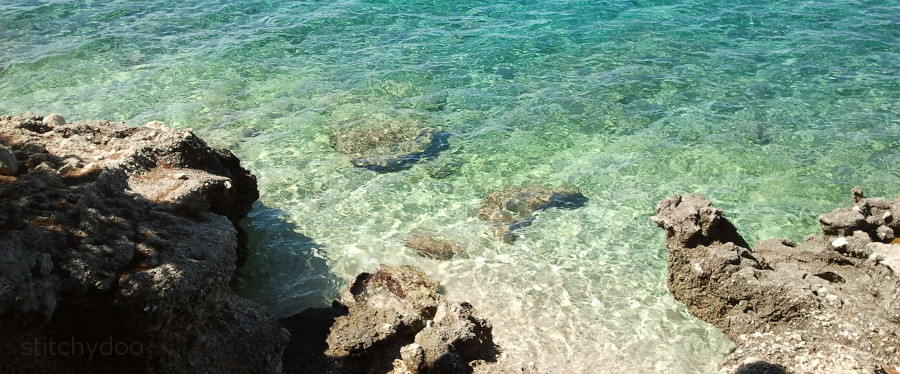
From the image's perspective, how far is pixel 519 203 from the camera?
10.9m

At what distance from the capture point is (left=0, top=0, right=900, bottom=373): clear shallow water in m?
8.99

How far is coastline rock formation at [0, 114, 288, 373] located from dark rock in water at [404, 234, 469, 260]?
3034mm

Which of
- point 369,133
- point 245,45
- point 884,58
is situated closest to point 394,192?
point 369,133

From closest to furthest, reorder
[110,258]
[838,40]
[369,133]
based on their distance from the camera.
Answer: [110,258] < [369,133] < [838,40]

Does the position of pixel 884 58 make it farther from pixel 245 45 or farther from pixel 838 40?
pixel 245 45

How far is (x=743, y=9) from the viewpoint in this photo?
66.3 feet

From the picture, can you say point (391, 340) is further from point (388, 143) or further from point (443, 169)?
point (388, 143)

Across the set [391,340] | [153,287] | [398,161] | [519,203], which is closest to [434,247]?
[519,203]

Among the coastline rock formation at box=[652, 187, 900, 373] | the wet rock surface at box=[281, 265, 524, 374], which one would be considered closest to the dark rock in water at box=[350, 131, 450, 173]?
the wet rock surface at box=[281, 265, 524, 374]

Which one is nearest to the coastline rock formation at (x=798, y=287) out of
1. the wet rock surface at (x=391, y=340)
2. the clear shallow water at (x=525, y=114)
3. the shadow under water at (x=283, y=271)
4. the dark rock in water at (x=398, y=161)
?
the clear shallow water at (x=525, y=114)

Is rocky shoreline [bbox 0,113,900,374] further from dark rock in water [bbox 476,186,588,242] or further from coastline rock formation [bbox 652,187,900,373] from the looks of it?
dark rock in water [bbox 476,186,588,242]

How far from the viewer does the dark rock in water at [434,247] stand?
9.57 meters

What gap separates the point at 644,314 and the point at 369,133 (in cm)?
680

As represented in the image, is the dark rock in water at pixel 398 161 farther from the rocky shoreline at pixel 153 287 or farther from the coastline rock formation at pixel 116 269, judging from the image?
the coastline rock formation at pixel 116 269
